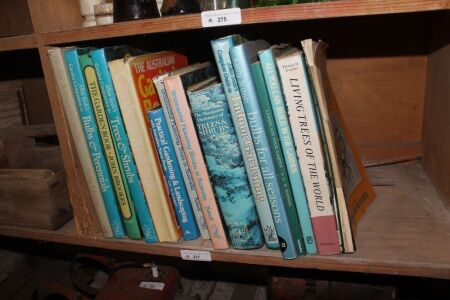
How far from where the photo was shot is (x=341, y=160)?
67 centimetres

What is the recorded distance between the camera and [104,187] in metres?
0.71

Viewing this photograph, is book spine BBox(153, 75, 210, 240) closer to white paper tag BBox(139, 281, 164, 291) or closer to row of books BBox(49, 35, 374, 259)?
row of books BBox(49, 35, 374, 259)

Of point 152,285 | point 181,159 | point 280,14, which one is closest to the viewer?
point 280,14

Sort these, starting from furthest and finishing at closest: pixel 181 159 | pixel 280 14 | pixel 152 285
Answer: pixel 152 285 < pixel 181 159 < pixel 280 14

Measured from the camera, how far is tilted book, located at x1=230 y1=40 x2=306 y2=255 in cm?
54

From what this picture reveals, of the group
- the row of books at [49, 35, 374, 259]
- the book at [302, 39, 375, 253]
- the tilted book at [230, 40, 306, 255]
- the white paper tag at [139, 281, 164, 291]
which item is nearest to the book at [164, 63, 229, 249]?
the row of books at [49, 35, 374, 259]

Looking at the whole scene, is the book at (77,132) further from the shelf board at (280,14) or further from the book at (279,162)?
the book at (279,162)

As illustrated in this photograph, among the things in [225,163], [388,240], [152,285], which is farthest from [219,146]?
[152,285]

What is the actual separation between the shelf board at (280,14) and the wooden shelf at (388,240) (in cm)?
41

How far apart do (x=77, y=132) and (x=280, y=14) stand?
452 millimetres

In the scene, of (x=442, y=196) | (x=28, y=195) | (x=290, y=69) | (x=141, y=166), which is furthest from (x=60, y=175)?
(x=442, y=196)

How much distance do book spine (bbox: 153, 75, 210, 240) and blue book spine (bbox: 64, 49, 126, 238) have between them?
0.16 m

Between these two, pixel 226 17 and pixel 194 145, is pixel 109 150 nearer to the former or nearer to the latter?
pixel 194 145

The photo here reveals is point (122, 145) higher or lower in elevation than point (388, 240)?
higher
